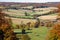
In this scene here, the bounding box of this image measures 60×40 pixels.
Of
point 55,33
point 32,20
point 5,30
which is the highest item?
point 32,20

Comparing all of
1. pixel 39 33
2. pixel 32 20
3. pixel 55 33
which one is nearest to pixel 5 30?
pixel 32 20

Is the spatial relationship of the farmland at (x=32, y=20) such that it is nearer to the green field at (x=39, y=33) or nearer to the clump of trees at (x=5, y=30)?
the green field at (x=39, y=33)

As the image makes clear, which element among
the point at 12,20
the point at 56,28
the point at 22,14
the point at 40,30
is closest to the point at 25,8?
the point at 22,14

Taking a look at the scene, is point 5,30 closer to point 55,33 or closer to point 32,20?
point 32,20

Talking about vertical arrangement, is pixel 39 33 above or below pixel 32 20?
below

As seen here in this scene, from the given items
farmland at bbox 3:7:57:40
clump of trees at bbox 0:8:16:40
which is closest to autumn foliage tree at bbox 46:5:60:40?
farmland at bbox 3:7:57:40

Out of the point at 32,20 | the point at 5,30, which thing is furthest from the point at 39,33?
the point at 5,30

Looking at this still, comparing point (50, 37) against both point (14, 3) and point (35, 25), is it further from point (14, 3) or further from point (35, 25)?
point (14, 3)

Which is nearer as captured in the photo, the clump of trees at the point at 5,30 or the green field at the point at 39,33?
the green field at the point at 39,33

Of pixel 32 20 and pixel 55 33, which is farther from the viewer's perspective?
pixel 32 20

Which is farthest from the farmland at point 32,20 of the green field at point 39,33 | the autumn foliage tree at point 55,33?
the autumn foliage tree at point 55,33

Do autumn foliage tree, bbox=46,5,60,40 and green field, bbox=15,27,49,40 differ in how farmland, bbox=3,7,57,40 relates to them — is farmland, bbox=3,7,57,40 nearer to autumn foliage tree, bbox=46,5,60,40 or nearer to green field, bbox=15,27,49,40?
green field, bbox=15,27,49,40
